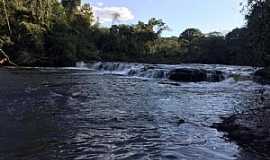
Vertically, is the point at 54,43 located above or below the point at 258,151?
above

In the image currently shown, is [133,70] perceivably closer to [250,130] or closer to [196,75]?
[196,75]

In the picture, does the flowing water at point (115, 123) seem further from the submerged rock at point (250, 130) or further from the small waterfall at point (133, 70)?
the small waterfall at point (133, 70)

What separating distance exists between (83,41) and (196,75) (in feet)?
104

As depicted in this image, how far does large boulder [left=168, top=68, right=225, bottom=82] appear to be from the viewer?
3544 cm

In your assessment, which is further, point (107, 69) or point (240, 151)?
point (107, 69)

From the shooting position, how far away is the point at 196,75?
117 ft

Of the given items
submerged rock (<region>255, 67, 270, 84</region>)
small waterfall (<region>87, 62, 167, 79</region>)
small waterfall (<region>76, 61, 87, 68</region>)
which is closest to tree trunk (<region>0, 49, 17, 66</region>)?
small waterfall (<region>76, 61, 87, 68</region>)

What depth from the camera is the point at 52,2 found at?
201 feet

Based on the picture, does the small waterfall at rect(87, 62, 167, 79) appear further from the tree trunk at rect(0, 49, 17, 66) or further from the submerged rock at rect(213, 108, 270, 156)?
the submerged rock at rect(213, 108, 270, 156)

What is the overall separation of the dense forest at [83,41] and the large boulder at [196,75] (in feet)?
10.1

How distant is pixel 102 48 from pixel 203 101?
50.8 metres

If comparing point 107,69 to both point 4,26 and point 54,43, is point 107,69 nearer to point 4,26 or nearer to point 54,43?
point 54,43

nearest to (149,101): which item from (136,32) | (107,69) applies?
(107,69)

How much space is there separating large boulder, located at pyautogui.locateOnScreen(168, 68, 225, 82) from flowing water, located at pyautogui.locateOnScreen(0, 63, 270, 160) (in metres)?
9.48
